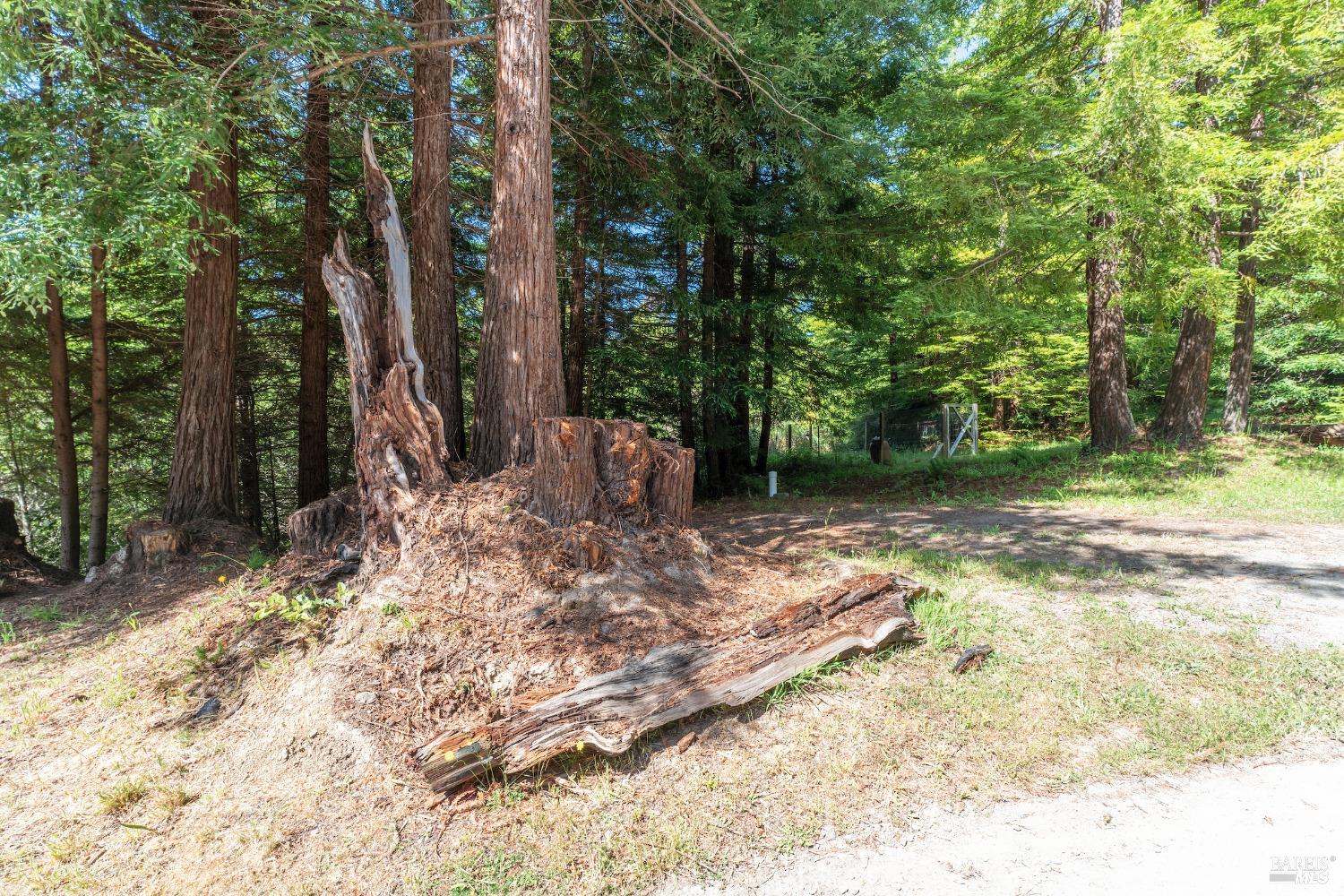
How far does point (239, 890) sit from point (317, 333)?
7.62 meters

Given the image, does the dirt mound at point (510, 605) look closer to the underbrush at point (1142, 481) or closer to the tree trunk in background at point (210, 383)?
the tree trunk in background at point (210, 383)

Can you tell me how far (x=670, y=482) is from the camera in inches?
180

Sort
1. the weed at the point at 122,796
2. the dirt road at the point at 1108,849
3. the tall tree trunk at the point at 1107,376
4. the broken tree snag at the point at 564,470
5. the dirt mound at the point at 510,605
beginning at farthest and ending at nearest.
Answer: the tall tree trunk at the point at 1107,376 → the broken tree snag at the point at 564,470 → the dirt mound at the point at 510,605 → the weed at the point at 122,796 → the dirt road at the point at 1108,849

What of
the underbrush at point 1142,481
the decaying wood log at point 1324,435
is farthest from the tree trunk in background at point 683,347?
the decaying wood log at point 1324,435

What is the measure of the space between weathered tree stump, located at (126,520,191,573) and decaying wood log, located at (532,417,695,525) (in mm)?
3895

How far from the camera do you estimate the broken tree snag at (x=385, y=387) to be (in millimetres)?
4258

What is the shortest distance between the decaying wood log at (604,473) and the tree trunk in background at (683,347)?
4.10 m

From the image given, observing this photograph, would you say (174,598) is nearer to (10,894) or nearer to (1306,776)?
(10,894)

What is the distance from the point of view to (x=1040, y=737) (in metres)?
2.84

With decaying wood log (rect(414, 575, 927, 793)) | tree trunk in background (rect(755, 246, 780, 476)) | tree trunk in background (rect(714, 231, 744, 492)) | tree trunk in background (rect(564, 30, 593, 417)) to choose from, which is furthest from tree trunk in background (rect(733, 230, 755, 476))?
decaying wood log (rect(414, 575, 927, 793))

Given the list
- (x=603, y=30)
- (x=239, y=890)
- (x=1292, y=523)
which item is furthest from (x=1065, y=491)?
(x=239, y=890)

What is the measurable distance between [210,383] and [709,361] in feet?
20.6

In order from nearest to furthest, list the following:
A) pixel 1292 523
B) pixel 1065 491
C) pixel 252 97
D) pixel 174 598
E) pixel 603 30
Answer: pixel 252 97
pixel 174 598
pixel 1292 523
pixel 603 30
pixel 1065 491

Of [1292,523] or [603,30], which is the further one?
[603,30]
